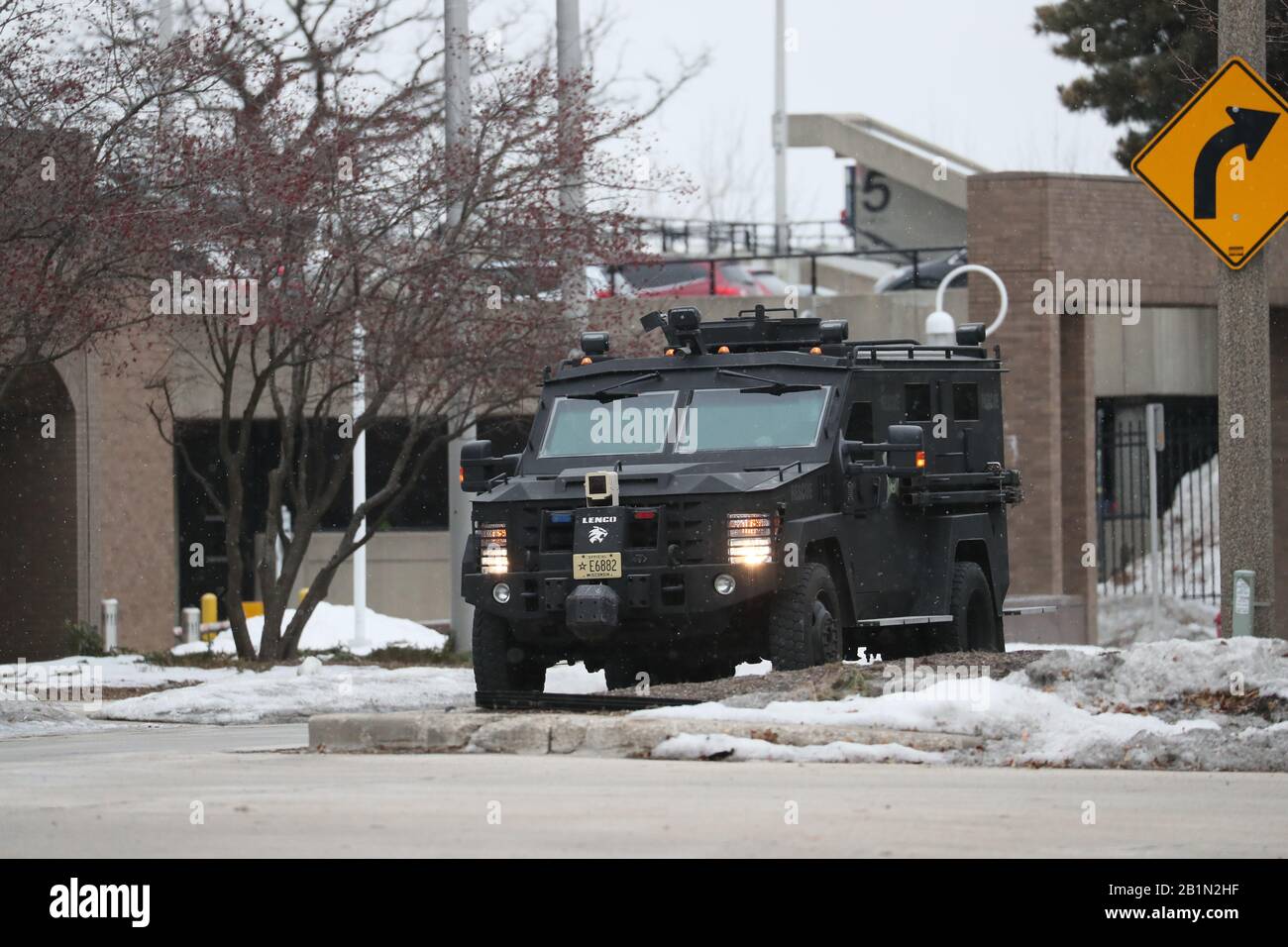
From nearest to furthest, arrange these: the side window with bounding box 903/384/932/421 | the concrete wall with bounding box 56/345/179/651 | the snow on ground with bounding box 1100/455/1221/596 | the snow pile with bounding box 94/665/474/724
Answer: the side window with bounding box 903/384/932/421, the snow pile with bounding box 94/665/474/724, the concrete wall with bounding box 56/345/179/651, the snow on ground with bounding box 1100/455/1221/596

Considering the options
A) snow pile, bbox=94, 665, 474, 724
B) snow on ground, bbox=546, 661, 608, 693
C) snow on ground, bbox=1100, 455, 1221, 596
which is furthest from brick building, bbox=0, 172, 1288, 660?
snow on ground, bbox=546, 661, 608, 693

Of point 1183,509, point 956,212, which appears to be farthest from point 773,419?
point 956,212

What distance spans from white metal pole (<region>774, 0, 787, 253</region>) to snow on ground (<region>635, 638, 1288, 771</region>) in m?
44.3

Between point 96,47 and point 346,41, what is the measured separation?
3.81m

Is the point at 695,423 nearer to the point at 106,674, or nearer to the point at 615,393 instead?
the point at 615,393

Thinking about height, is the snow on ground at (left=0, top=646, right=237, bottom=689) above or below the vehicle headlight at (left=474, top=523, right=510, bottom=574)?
below

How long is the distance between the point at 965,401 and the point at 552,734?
693 cm

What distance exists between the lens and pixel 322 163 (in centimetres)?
2200

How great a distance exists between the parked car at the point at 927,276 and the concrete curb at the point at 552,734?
20.7m

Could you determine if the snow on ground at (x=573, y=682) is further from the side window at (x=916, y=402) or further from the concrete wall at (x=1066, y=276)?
the concrete wall at (x=1066, y=276)

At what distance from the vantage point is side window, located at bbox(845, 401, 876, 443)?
1616 cm

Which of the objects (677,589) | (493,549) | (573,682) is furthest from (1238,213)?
(573,682)

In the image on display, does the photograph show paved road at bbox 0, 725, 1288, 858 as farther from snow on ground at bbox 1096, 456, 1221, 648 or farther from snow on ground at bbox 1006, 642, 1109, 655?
snow on ground at bbox 1096, 456, 1221, 648

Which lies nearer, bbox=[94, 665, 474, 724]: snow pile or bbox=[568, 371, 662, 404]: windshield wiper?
bbox=[568, 371, 662, 404]: windshield wiper
